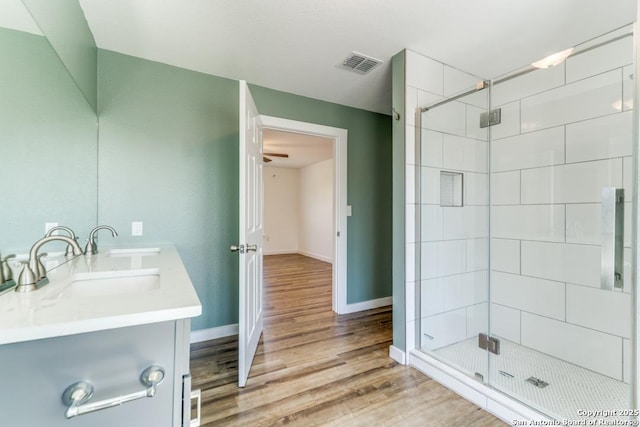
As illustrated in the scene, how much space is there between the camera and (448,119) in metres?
2.26

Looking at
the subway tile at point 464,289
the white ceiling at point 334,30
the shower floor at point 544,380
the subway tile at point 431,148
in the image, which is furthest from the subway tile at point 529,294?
the white ceiling at point 334,30

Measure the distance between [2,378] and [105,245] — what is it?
5.84 ft

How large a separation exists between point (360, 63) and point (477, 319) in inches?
92.0

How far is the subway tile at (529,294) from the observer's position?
213 cm

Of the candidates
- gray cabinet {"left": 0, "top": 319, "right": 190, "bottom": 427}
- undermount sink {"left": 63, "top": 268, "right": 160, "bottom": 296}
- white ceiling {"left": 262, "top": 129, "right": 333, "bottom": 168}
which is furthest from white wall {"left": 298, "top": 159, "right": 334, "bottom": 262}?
gray cabinet {"left": 0, "top": 319, "right": 190, "bottom": 427}

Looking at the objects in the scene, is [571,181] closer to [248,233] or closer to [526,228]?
[526,228]

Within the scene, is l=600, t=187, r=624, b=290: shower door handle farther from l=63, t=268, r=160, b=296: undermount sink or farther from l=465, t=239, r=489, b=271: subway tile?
→ l=63, t=268, r=160, b=296: undermount sink

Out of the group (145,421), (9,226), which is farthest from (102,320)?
(9,226)

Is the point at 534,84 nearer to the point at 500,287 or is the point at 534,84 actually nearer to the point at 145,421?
the point at 500,287

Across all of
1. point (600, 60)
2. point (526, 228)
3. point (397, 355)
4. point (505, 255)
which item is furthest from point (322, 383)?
point (600, 60)

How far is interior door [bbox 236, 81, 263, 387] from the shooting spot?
1.81 metres

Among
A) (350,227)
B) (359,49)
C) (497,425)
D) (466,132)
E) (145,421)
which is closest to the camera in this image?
(145,421)

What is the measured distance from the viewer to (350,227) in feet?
10.5

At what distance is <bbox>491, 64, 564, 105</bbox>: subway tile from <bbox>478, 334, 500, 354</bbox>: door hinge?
1909 millimetres
